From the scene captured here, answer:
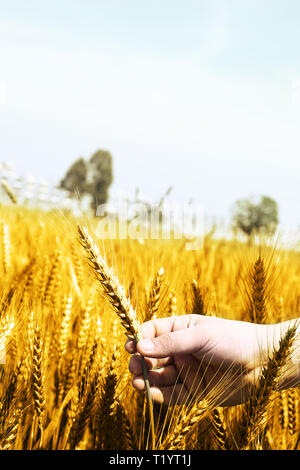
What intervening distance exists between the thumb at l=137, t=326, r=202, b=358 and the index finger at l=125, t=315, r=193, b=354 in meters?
0.05

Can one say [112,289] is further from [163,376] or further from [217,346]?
[163,376]

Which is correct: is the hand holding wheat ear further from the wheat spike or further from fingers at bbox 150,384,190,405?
fingers at bbox 150,384,190,405

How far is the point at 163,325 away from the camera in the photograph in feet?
3.12

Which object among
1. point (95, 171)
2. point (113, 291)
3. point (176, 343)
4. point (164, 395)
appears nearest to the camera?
point (113, 291)

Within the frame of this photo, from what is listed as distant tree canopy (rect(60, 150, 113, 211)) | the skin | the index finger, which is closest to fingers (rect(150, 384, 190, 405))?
the skin

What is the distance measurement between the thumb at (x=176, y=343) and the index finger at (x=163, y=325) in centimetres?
5

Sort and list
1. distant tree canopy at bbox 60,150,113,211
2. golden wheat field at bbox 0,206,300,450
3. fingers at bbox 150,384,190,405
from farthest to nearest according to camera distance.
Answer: distant tree canopy at bbox 60,150,113,211 < fingers at bbox 150,384,190,405 < golden wheat field at bbox 0,206,300,450

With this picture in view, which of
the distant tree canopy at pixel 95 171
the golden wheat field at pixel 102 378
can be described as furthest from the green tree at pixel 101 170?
the golden wheat field at pixel 102 378

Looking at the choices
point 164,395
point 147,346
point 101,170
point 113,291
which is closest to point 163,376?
point 164,395

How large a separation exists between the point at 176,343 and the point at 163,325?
8 centimetres

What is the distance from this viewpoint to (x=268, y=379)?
76 cm

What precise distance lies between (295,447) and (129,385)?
0.48 m

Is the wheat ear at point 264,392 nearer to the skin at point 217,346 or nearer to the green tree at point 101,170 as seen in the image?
the skin at point 217,346

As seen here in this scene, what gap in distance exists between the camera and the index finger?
0.91m
